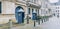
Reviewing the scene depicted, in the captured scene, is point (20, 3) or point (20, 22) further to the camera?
point (20, 3)

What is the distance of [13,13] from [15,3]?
180 cm

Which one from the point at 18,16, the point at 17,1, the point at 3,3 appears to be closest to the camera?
the point at 3,3

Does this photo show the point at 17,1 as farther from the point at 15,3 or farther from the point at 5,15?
the point at 5,15

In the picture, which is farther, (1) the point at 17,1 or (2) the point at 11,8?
(1) the point at 17,1

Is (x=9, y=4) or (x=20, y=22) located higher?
(x=9, y=4)

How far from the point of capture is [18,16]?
25406 mm

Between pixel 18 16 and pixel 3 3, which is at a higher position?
pixel 3 3

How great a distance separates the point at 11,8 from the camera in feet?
82.7

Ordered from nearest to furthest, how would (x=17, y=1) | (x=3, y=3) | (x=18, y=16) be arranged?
1. (x=3, y=3)
2. (x=18, y=16)
3. (x=17, y=1)

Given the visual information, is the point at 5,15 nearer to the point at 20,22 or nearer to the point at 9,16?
the point at 9,16

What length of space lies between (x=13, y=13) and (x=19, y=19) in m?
1.63

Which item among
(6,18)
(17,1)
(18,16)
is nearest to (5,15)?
(6,18)

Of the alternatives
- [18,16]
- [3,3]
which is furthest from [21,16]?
[3,3]

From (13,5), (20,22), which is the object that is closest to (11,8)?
(13,5)
